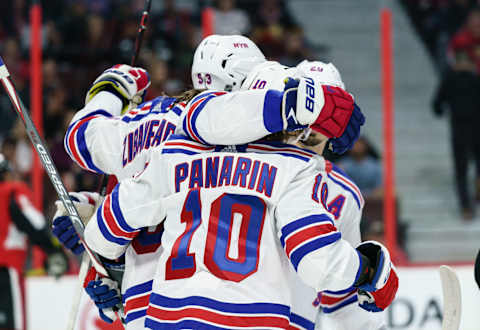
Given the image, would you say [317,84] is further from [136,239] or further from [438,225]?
[438,225]

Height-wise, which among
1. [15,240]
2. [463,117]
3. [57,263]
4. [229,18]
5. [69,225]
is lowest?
[57,263]

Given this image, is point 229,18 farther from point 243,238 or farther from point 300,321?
point 243,238

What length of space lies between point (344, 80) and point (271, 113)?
507 cm

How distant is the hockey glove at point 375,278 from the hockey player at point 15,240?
2.84 meters

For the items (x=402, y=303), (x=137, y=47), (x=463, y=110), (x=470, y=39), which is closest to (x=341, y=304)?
(x=137, y=47)

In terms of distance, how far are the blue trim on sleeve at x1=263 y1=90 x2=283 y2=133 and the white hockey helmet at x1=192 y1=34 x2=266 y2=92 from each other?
0.46m

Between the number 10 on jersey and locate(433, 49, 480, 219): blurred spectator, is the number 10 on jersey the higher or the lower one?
the higher one

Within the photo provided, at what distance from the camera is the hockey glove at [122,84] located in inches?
105

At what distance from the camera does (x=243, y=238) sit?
6.82 feet

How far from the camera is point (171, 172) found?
2.13m

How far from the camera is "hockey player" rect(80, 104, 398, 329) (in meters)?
2.03

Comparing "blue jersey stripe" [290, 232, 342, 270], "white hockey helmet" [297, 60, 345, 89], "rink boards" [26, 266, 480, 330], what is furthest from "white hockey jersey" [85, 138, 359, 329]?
"rink boards" [26, 266, 480, 330]

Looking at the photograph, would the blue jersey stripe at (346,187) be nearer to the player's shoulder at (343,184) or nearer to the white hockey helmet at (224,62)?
the player's shoulder at (343,184)

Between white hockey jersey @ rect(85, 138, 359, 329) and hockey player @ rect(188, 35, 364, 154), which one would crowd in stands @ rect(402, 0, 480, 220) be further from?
white hockey jersey @ rect(85, 138, 359, 329)
